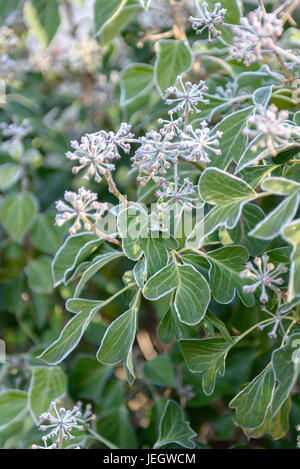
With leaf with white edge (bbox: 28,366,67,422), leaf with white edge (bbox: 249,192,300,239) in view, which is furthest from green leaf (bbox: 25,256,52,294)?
leaf with white edge (bbox: 249,192,300,239)

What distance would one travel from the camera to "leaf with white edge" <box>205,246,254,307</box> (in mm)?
606

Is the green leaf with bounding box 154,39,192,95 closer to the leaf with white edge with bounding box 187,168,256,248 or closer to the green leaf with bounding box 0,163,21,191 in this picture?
the leaf with white edge with bounding box 187,168,256,248

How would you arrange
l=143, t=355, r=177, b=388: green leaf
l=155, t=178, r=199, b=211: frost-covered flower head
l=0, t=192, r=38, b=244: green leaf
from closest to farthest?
l=155, t=178, r=199, b=211: frost-covered flower head → l=143, t=355, r=177, b=388: green leaf → l=0, t=192, r=38, b=244: green leaf

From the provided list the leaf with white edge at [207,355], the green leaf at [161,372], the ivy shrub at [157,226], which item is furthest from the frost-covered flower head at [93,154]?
the green leaf at [161,372]

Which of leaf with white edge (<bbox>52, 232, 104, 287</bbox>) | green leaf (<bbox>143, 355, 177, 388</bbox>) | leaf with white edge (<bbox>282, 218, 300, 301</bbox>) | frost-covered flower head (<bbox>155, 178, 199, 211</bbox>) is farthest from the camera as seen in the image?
green leaf (<bbox>143, 355, 177, 388</bbox>)

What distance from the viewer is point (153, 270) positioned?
0.59 m

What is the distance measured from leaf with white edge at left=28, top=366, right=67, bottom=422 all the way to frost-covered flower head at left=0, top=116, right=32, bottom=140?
1.49 ft

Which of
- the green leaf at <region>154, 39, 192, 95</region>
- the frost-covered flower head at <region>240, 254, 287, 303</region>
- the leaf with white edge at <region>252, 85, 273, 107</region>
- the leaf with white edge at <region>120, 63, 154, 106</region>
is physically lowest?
the frost-covered flower head at <region>240, 254, 287, 303</region>

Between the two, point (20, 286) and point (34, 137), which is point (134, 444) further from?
point (34, 137)

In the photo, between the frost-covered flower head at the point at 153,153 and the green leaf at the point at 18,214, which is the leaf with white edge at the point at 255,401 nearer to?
the frost-covered flower head at the point at 153,153

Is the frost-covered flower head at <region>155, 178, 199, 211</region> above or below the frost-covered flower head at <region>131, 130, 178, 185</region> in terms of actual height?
below

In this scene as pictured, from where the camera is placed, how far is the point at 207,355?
63 cm

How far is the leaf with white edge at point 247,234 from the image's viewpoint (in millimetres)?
625
